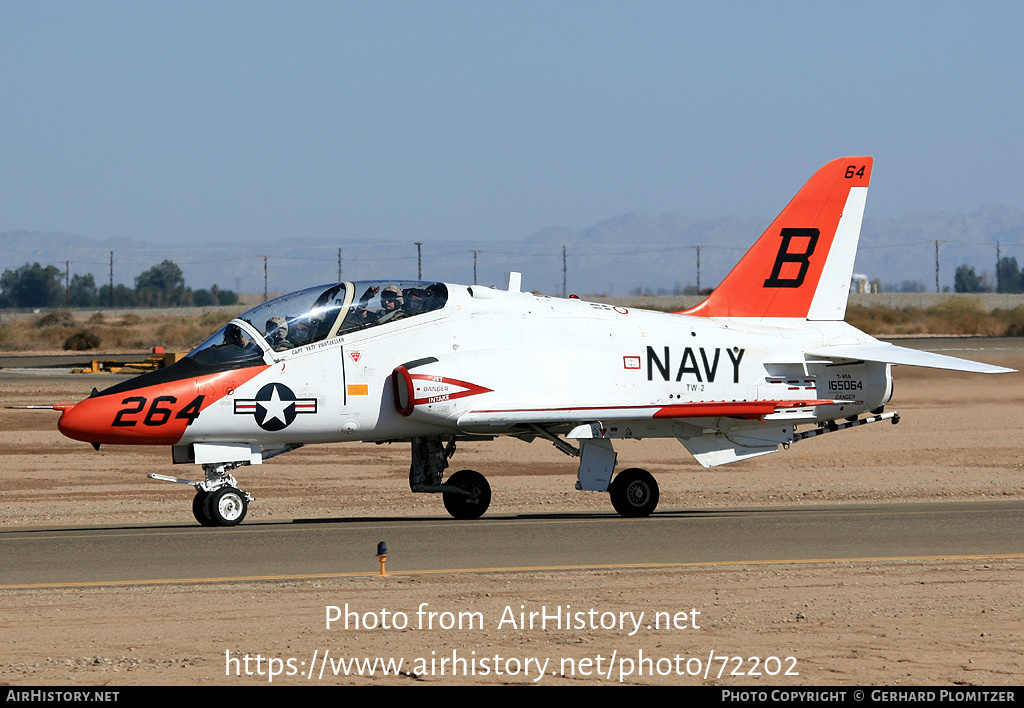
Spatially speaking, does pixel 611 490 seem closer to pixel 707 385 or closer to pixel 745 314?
pixel 707 385

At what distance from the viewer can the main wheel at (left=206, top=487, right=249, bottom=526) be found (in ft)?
52.3

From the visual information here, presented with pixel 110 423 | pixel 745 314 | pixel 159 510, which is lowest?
pixel 159 510

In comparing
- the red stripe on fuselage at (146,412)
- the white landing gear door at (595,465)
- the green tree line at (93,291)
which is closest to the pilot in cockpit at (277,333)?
the red stripe on fuselage at (146,412)

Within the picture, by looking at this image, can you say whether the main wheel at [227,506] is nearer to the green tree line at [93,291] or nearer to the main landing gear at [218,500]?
the main landing gear at [218,500]

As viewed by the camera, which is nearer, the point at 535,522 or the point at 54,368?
the point at 535,522

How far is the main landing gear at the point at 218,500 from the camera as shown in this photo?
627 inches

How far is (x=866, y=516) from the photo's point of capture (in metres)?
17.0

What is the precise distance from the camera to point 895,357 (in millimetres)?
17938

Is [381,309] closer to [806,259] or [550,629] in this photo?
[806,259]

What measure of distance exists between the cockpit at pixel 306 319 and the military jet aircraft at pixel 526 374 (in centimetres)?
2

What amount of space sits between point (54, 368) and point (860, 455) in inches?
1226

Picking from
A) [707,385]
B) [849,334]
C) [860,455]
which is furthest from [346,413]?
[860,455]

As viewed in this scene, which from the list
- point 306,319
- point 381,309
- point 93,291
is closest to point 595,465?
point 381,309

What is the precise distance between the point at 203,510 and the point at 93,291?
14586 centimetres
